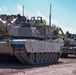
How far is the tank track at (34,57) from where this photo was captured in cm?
1703

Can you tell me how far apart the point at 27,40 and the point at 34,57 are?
1.90m

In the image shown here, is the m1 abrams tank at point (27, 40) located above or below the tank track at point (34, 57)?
above

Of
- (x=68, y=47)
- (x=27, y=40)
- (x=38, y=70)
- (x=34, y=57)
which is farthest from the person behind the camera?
(x=68, y=47)

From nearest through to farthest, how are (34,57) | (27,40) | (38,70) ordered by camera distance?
(38,70) < (27,40) < (34,57)

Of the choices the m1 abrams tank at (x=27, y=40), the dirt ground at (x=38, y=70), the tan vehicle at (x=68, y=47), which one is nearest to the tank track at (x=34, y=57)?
the m1 abrams tank at (x=27, y=40)

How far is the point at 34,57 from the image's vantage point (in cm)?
1873

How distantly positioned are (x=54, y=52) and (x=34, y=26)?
3.16 meters

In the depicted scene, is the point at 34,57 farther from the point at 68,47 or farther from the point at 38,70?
the point at 68,47

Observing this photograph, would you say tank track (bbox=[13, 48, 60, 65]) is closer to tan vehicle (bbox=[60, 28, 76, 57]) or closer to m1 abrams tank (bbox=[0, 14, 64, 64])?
m1 abrams tank (bbox=[0, 14, 64, 64])

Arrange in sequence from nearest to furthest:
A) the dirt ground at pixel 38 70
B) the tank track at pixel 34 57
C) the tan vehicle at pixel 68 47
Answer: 1. the dirt ground at pixel 38 70
2. the tank track at pixel 34 57
3. the tan vehicle at pixel 68 47

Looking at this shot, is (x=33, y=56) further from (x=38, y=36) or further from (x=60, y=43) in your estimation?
(x=60, y=43)

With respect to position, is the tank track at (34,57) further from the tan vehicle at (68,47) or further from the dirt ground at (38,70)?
the tan vehicle at (68,47)

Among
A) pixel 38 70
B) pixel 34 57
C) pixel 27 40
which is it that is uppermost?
pixel 27 40

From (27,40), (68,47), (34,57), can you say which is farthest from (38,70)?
(68,47)
